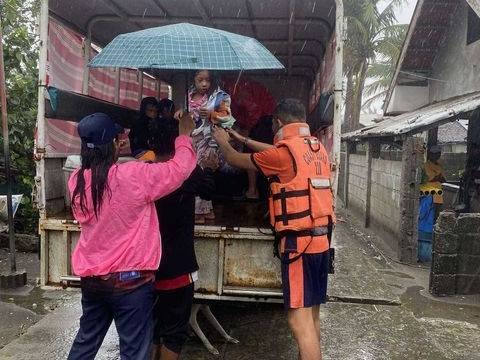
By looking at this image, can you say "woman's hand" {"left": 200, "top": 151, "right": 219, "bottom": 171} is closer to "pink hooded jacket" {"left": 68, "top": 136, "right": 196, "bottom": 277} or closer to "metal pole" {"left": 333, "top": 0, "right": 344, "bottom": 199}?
"metal pole" {"left": 333, "top": 0, "right": 344, "bottom": 199}

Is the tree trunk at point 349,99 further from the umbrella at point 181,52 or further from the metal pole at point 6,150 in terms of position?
the umbrella at point 181,52

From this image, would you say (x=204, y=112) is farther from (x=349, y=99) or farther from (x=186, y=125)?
(x=349, y=99)

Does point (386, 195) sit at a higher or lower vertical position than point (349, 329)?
higher

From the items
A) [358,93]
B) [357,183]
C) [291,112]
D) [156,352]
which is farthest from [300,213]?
[358,93]

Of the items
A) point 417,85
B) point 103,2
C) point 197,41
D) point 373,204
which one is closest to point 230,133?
point 197,41

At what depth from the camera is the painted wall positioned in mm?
8695

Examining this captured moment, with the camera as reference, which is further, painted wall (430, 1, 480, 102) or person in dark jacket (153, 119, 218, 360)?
painted wall (430, 1, 480, 102)

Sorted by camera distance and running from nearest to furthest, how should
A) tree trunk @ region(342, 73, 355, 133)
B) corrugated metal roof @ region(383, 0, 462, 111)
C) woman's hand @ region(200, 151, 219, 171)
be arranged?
woman's hand @ region(200, 151, 219, 171)
corrugated metal roof @ region(383, 0, 462, 111)
tree trunk @ region(342, 73, 355, 133)

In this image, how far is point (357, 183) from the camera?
39.7ft

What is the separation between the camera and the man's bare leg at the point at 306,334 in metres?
2.96

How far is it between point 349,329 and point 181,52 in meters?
3.29

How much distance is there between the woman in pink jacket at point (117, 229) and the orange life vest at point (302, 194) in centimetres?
73

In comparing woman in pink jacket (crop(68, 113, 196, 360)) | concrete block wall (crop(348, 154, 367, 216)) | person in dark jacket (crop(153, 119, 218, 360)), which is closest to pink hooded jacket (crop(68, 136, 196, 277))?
woman in pink jacket (crop(68, 113, 196, 360))

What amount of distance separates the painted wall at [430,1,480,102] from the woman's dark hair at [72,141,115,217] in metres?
8.03
